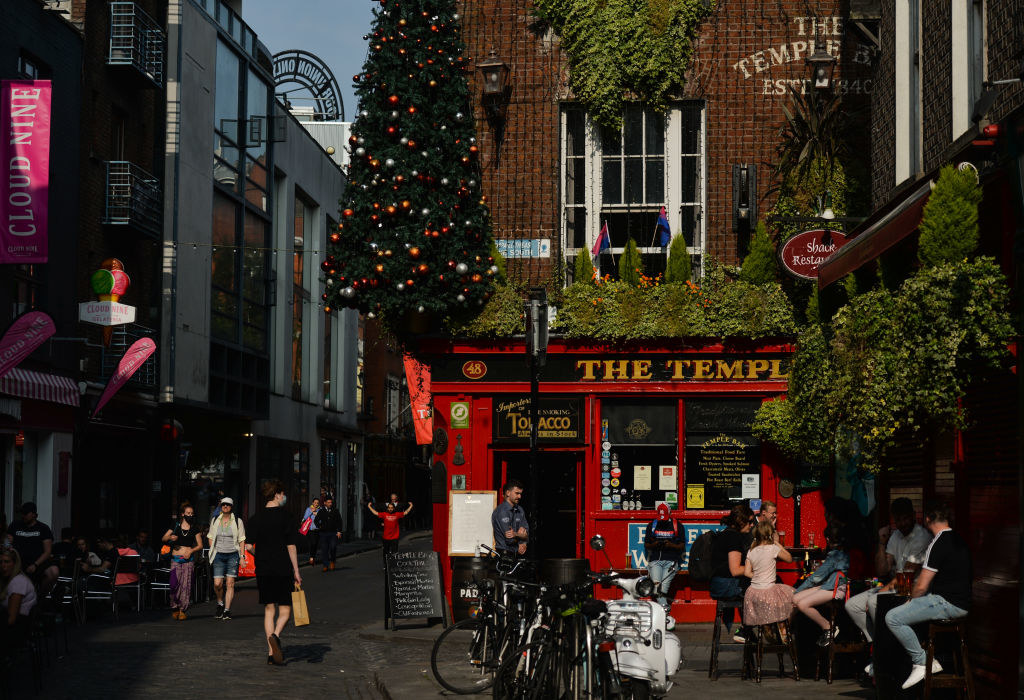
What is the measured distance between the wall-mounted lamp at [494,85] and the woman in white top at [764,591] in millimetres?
8167

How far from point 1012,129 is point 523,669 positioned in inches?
219

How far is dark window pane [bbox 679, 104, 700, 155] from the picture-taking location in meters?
18.8

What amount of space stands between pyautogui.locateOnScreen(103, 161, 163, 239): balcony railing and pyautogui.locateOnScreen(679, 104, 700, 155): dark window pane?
47.4 feet

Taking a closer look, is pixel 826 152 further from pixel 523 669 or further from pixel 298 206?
pixel 298 206

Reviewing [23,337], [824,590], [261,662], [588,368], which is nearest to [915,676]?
[824,590]

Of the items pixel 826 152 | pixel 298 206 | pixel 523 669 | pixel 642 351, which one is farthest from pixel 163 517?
→ pixel 523 669

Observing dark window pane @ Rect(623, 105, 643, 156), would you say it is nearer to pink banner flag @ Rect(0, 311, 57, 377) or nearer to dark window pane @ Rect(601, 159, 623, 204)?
dark window pane @ Rect(601, 159, 623, 204)

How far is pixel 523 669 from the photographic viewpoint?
1050 centimetres

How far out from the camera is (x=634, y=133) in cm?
1891

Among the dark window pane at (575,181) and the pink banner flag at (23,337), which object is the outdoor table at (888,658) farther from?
the pink banner flag at (23,337)

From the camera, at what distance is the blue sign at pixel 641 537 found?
18000mm

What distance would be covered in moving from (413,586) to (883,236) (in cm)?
870

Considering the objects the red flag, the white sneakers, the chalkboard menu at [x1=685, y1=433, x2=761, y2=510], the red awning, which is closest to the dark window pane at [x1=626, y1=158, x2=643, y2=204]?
the chalkboard menu at [x1=685, y1=433, x2=761, y2=510]

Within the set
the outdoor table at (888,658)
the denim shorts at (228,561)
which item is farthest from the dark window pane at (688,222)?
the outdoor table at (888,658)
